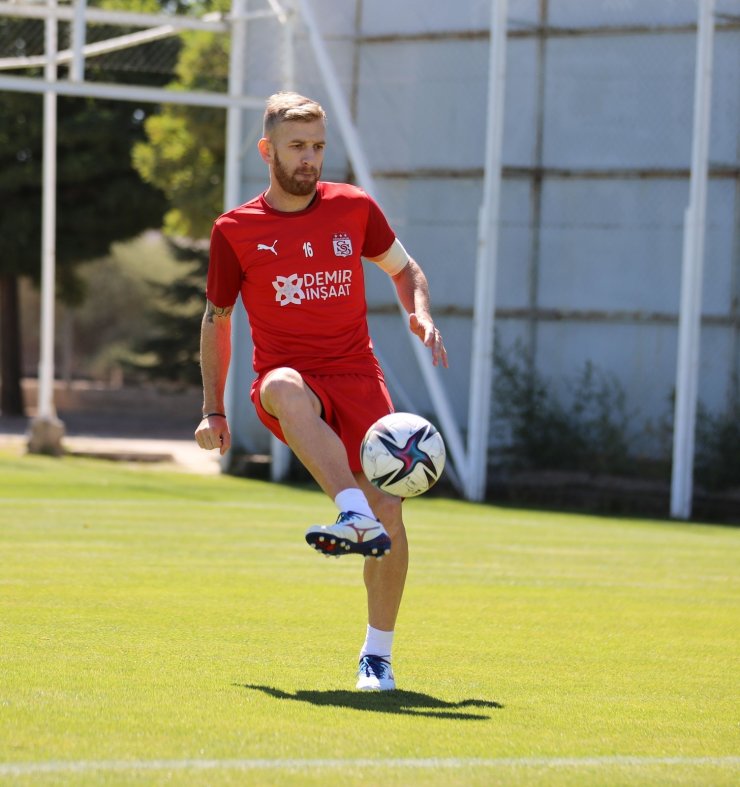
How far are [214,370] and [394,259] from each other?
0.98 metres

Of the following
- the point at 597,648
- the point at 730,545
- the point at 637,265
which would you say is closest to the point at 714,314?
the point at 637,265

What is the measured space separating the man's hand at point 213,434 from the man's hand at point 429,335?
913 mm

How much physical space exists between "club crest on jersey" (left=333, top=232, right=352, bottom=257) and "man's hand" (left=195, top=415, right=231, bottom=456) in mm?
866

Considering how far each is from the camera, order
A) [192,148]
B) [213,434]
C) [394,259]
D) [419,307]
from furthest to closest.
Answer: [192,148] → [394,259] → [419,307] → [213,434]

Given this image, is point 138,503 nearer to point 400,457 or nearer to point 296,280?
point 296,280

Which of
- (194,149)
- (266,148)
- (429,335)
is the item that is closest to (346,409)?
(429,335)

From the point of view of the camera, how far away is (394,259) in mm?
6891

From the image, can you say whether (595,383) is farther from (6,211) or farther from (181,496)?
(6,211)

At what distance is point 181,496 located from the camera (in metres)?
17.2

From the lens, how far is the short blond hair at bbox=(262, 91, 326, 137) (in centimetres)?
628

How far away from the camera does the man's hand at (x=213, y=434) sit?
653 cm

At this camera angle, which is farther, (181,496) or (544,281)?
(544,281)

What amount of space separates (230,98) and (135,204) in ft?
50.7

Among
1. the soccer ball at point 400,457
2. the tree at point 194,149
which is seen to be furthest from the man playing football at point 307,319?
the tree at point 194,149
